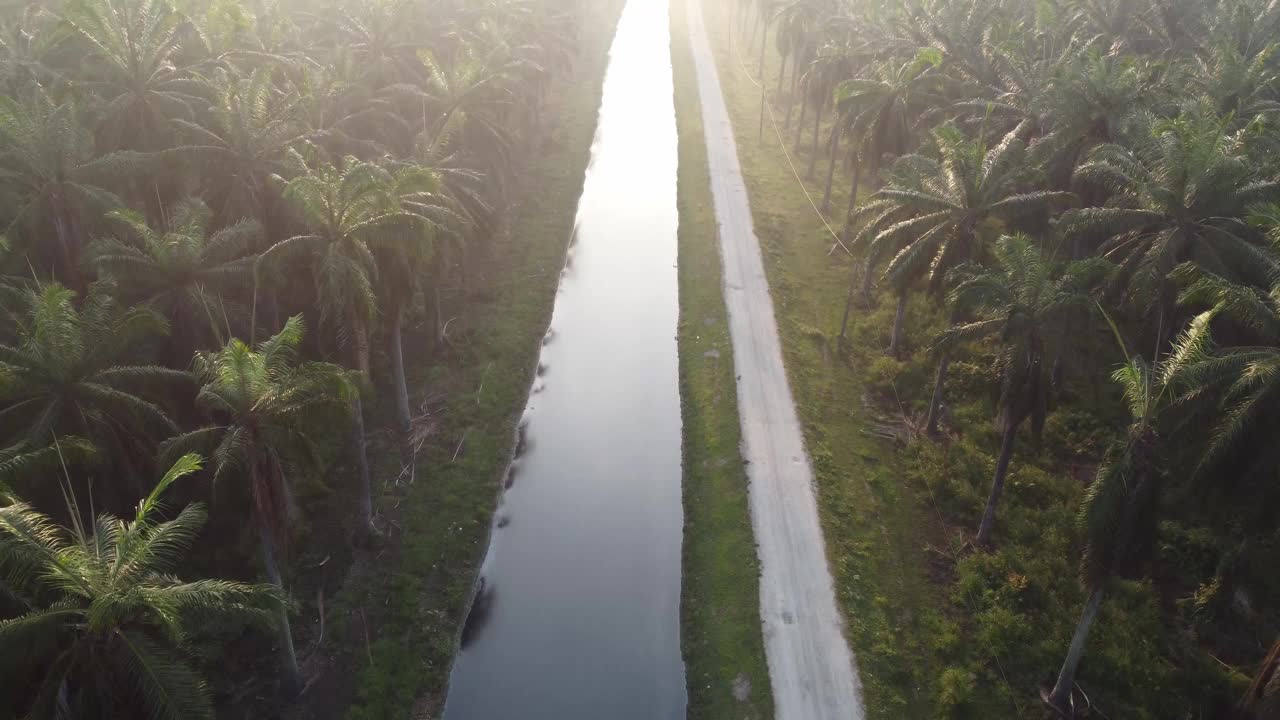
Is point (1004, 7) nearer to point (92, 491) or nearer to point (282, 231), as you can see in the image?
point (282, 231)

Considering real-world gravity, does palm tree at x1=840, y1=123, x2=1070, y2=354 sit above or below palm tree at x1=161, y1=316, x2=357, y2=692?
above

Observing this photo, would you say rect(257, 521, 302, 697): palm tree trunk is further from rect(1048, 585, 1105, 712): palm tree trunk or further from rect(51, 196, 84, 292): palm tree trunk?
rect(1048, 585, 1105, 712): palm tree trunk

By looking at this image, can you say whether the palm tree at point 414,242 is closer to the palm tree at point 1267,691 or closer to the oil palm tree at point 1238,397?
the oil palm tree at point 1238,397

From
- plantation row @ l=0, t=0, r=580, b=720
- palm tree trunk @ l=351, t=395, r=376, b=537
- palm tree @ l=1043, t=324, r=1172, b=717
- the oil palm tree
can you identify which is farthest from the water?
the oil palm tree

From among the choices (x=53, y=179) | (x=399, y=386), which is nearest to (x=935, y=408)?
(x=399, y=386)

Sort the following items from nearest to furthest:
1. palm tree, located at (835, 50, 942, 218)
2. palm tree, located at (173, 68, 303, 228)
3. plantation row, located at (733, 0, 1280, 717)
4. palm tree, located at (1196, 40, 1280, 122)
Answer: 1. plantation row, located at (733, 0, 1280, 717)
2. palm tree, located at (173, 68, 303, 228)
3. palm tree, located at (1196, 40, 1280, 122)
4. palm tree, located at (835, 50, 942, 218)

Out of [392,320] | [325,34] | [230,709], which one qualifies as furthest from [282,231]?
[325,34]

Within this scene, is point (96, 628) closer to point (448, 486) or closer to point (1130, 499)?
point (448, 486)
